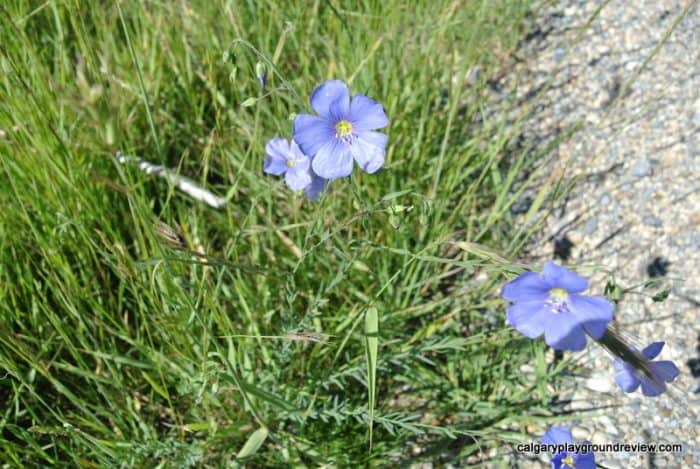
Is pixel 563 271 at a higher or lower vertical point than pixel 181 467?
higher

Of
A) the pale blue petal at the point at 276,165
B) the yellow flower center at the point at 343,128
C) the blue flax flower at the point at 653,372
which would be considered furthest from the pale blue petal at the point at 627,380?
the pale blue petal at the point at 276,165

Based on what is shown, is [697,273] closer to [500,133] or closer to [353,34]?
[500,133]

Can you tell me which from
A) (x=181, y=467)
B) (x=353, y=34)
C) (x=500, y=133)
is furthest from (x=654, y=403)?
(x=353, y=34)

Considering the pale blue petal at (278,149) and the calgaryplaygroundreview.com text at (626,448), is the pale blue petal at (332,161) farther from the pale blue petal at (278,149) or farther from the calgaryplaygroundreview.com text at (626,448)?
the calgaryplaygroundreview.com text at (626,448)

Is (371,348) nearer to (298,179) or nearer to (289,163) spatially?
(298,179)

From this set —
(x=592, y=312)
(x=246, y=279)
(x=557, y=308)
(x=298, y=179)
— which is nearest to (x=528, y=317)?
(x=557, y=308)
